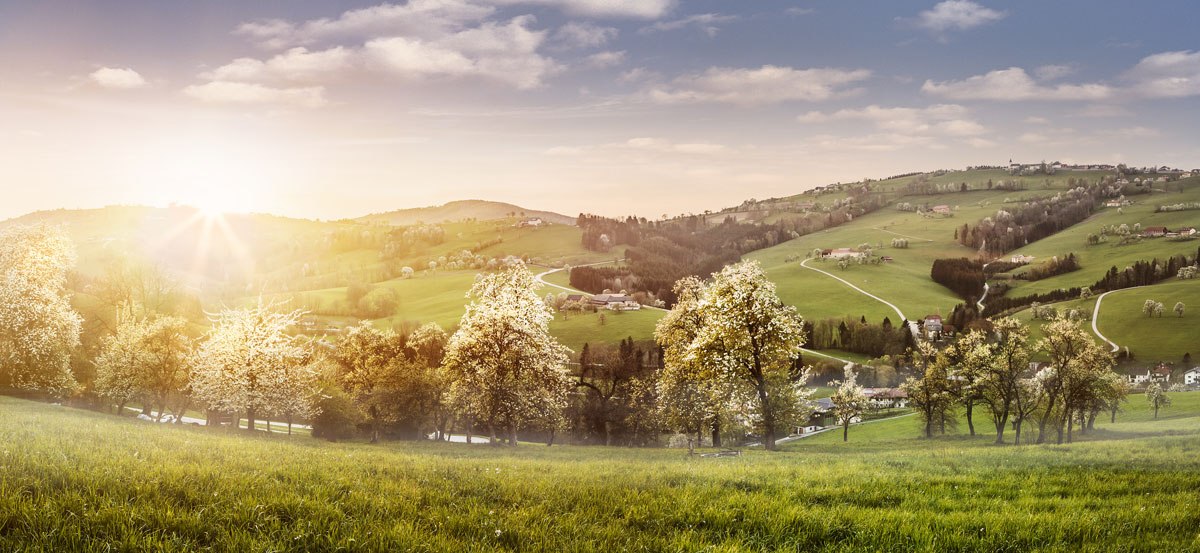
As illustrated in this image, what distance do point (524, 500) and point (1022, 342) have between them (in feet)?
209

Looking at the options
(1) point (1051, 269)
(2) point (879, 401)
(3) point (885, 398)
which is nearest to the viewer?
(2) point (879, 401)

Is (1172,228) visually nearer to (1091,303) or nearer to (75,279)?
(1091,303)

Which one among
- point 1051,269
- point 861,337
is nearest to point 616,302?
point 861,337

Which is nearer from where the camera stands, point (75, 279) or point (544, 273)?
point (75, 279)

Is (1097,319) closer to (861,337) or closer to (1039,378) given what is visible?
(861,337)

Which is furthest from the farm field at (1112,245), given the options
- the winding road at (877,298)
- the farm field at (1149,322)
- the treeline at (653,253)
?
the treeline at (653,253)

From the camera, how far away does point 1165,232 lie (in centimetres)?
14325

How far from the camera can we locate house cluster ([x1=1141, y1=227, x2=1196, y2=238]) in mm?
137750

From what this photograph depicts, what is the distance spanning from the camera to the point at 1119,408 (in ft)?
261

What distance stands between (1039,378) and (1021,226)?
14747cm

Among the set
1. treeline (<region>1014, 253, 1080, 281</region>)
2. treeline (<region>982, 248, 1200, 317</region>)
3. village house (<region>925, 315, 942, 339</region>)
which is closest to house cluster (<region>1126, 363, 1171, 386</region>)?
treeline (<region>982, 248, 1200, 317</region>)

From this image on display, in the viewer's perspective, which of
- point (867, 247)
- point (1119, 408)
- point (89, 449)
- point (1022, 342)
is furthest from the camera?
point (867, 247)

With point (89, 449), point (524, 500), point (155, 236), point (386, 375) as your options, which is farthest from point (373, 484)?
point (155, 236)

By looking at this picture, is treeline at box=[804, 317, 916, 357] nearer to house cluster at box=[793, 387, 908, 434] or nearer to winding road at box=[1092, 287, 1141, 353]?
house cluster at box=[793, 387, 908, 434]
